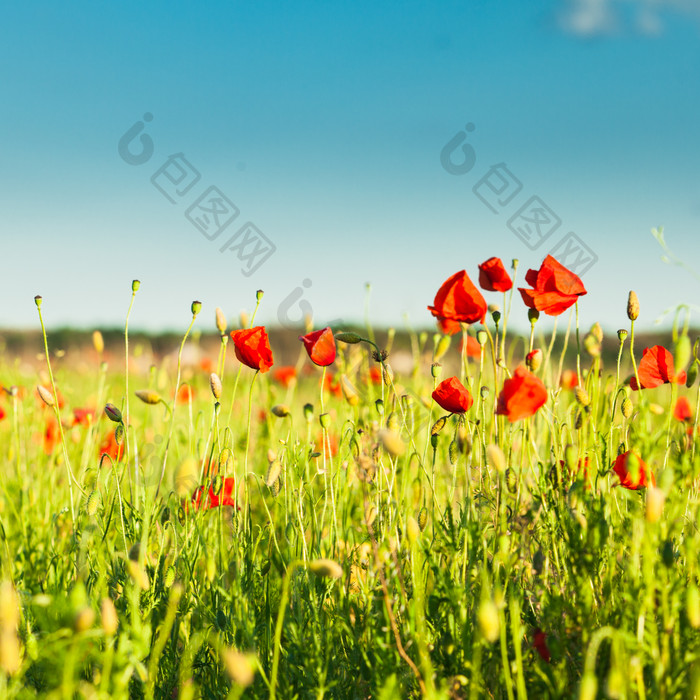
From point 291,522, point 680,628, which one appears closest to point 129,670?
point 291,522

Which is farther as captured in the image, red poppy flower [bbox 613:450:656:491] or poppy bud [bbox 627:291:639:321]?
poppy bud [bbox 627:291:639:321]

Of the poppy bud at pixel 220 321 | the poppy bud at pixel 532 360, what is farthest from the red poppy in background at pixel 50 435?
the poppy bud at pixel 532 360

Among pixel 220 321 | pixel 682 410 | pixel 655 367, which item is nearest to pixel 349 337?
pixel 220 321

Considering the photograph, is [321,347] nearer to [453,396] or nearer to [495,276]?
[453,396]

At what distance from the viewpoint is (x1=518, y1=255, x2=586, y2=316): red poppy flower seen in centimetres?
160

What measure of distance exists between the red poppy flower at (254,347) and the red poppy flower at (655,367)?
0.98m

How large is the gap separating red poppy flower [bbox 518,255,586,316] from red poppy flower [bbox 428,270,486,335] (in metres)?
0.15

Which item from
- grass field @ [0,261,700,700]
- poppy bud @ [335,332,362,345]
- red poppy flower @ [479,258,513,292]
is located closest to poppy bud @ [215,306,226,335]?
grass field @ [0,261,700,700]

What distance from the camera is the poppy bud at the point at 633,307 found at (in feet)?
5.06

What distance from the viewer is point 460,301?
1604mm

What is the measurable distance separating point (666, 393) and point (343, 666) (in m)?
3.40

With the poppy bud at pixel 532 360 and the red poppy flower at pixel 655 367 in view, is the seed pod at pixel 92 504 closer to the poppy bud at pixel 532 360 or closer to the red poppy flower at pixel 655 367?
the poppy bud at pixel 532 360

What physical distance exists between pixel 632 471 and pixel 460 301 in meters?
0.64

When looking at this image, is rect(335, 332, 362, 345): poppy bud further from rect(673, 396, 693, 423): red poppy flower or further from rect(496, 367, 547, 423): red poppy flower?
rect(673, 396, 693, 423): red poppy flower
